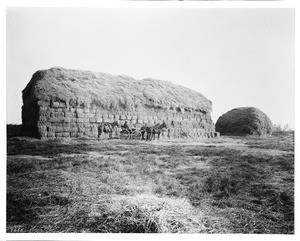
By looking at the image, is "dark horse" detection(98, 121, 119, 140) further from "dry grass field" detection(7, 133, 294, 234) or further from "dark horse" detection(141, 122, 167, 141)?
"dry grass field" detection(7, 133, 294, 234)

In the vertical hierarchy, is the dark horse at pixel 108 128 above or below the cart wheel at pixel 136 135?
above

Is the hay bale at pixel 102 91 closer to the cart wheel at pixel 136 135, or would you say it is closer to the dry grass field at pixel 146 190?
the cart wheel at pixel 136 135

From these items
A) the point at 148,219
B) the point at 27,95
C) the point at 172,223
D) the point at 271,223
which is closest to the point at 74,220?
the point at 148,219

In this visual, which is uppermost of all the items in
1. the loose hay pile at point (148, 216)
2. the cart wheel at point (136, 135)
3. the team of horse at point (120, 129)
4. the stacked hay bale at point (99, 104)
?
the stacked hay bale at point (99, 104)

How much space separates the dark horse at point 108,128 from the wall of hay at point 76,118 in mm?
140

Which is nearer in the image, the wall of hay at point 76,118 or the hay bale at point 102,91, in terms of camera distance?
the wall of hay at point 76,118

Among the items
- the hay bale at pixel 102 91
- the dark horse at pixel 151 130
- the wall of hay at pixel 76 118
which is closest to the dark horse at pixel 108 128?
the wall of hay at pixel 76 118

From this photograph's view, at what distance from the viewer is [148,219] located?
4.84 meters

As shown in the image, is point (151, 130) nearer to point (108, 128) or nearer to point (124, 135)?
point (124, 135)

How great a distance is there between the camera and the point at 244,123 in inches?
653

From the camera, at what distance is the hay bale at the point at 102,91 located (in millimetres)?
9641

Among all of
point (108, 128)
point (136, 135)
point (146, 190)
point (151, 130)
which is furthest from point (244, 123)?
point (146, 190)

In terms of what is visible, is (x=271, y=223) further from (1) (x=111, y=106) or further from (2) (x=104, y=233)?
(1) (x=111, y=106)

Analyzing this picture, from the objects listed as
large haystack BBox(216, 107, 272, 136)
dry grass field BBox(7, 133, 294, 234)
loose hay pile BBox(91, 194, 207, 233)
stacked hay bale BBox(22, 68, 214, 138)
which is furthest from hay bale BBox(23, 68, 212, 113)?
loose hay pile BBox(91, 194, 207, 233)
